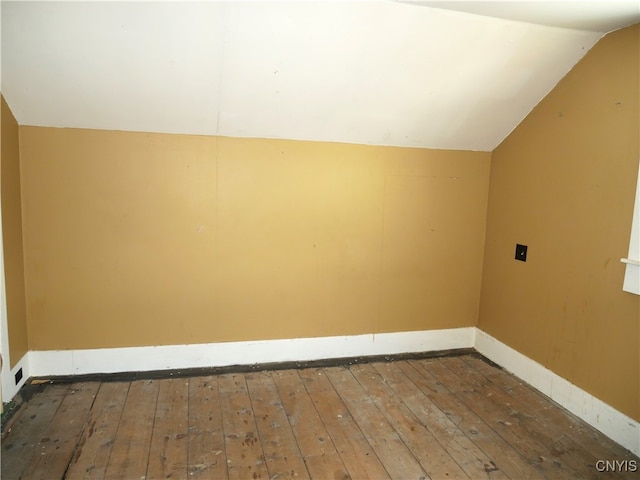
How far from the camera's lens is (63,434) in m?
2.16

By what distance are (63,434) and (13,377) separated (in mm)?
548

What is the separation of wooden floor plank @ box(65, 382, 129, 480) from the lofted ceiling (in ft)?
5.32

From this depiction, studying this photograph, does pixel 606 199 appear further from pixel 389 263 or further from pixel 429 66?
pixel 389 263

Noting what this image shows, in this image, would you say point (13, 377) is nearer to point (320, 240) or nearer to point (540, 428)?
point (320, 240)

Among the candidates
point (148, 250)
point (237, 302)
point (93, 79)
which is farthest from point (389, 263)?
point (93, 79)

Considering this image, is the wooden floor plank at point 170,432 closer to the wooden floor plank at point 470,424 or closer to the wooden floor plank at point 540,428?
the wooden floor plank at point 470,424

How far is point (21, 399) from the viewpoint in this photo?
7.93ft

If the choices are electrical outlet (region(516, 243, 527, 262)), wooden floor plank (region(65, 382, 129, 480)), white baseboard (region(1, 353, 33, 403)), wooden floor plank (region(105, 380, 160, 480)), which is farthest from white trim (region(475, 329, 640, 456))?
white baseboard (region(1, 353, 33, 403))

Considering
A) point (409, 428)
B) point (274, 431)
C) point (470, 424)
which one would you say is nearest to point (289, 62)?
point (274, 431)

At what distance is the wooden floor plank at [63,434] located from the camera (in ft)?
6.25

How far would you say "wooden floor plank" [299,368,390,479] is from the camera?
1.99 metres

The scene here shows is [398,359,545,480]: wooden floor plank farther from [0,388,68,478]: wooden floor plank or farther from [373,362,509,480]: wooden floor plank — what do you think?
[0,388,68,478]: wooden floor plank

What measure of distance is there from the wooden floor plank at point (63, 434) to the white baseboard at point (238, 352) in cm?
18

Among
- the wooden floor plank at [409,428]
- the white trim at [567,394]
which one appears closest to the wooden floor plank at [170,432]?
the wooden floor plank at [409,428]
